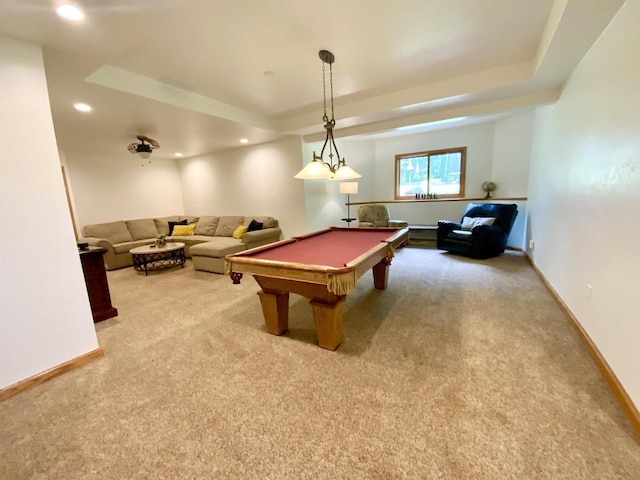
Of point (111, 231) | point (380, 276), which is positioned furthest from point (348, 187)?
point (111, 231)

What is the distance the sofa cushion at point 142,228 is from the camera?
5574 mm

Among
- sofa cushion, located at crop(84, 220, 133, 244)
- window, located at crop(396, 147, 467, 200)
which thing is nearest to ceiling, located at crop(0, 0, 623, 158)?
sofa cushion, located at crop(84, 220, 133, 244)

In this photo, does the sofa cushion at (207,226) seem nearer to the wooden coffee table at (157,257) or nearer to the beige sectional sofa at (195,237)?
the beige sectional sofa at (195,237)

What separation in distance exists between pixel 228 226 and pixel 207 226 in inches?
22.8

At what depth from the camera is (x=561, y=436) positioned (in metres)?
1.28

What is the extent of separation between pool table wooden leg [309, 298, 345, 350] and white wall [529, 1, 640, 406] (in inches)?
65.6

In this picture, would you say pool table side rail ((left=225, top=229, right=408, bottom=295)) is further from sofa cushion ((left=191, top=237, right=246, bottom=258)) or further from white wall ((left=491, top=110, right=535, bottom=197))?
white wall ((left=491, top=110, right=535, bottom=197))

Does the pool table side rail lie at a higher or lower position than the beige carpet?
higher

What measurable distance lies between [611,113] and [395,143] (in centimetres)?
502

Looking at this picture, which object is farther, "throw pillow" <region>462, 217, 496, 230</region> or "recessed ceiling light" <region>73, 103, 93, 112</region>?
"throw pillow" <region>462, 217, 496, 230</region>

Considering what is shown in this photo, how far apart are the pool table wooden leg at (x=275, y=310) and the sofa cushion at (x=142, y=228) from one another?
4.73 meters

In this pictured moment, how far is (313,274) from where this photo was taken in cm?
178

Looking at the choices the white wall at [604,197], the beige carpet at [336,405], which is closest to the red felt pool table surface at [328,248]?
the beige carpet at [336,405]

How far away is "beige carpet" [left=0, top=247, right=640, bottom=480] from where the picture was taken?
1.20 metres
